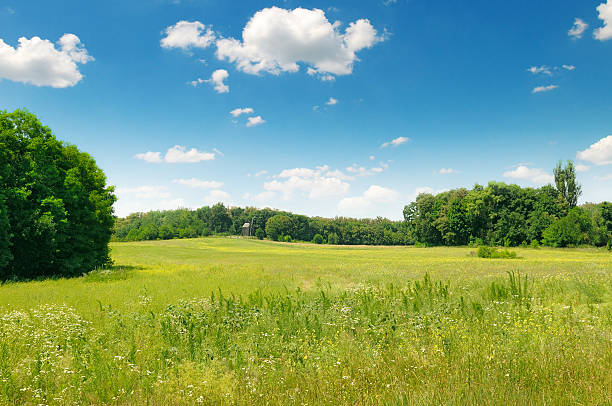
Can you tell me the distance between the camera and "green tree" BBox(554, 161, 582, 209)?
82.8m

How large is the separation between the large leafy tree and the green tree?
103 metres

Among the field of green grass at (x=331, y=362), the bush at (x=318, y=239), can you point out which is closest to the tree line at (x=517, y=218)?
the bush at (x=318, y=239)

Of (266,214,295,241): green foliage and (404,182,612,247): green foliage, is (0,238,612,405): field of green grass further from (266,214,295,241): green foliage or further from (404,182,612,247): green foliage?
(266,214,295,241): green foliage

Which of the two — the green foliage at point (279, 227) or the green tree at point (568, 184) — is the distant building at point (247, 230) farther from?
the green tree at point (568, 184)

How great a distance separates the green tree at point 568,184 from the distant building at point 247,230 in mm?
130658

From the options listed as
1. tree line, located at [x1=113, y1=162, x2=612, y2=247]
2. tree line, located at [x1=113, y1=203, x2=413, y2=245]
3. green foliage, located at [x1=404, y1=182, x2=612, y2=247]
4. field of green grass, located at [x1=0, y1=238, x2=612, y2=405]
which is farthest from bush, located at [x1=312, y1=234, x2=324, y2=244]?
field of green grass, located at [x1=0, y1=238, x2=612, y2=405]

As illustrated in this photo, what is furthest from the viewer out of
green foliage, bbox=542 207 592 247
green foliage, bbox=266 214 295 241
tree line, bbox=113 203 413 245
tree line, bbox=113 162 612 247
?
green foliage, bbox=266 214 295 241

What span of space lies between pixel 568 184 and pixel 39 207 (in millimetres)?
107908

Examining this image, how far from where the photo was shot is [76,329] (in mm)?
8695

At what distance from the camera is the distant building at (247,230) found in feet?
557

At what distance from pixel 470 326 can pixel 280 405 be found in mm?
5110

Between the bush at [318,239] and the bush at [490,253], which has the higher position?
the bush at [490,253]

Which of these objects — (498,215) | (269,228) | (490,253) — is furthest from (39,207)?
(269,228)

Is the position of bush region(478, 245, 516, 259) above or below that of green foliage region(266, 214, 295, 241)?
below
